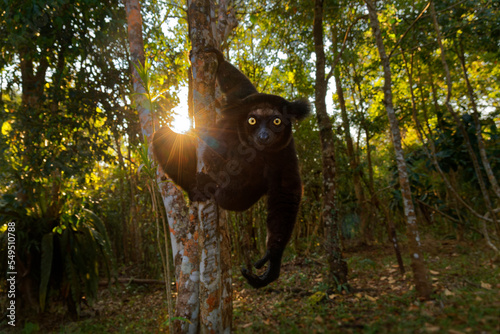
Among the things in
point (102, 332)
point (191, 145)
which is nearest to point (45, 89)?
point (191, 145)

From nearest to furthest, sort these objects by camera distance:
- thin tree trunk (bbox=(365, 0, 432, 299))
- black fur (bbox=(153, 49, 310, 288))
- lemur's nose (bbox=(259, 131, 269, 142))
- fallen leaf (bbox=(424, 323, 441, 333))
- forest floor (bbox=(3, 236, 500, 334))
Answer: fallen leaf (bbox=(424, 323, 441, 333)), forest floor (bbox=(3, 236, 500, 334)), lemur's nose (bbox=(259, 131, 269, 142)), black fur (bbox=(153, 49, 310, 288)), thin tree trunk (bbox=(365, 0, 432, 299))

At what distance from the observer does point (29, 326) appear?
16.4 feet

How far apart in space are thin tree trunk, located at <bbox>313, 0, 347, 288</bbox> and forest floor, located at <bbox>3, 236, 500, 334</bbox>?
39 centimetres

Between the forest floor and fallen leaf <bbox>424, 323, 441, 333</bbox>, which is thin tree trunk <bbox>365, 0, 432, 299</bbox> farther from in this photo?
fallen leaf <bbox>424, 323, 441, 333</bbox>

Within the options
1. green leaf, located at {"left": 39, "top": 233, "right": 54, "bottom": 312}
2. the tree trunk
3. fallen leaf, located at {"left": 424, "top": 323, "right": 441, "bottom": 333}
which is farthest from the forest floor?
the tree trunk

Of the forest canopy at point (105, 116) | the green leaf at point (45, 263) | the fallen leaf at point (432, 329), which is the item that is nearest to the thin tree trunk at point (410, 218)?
the forest canopy at point (105, 116)

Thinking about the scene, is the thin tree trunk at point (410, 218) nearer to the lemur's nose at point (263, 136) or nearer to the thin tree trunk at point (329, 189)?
the thin tree trunk at point (329, 189)

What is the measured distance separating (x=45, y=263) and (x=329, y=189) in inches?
224

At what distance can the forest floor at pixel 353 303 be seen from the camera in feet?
7.68

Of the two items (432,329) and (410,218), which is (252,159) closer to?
(432,329)

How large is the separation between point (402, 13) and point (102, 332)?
9572mm

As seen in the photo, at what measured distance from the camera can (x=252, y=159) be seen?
374cm

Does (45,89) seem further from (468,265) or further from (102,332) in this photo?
(468,265)

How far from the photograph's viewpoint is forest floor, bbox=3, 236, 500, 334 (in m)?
2.34
